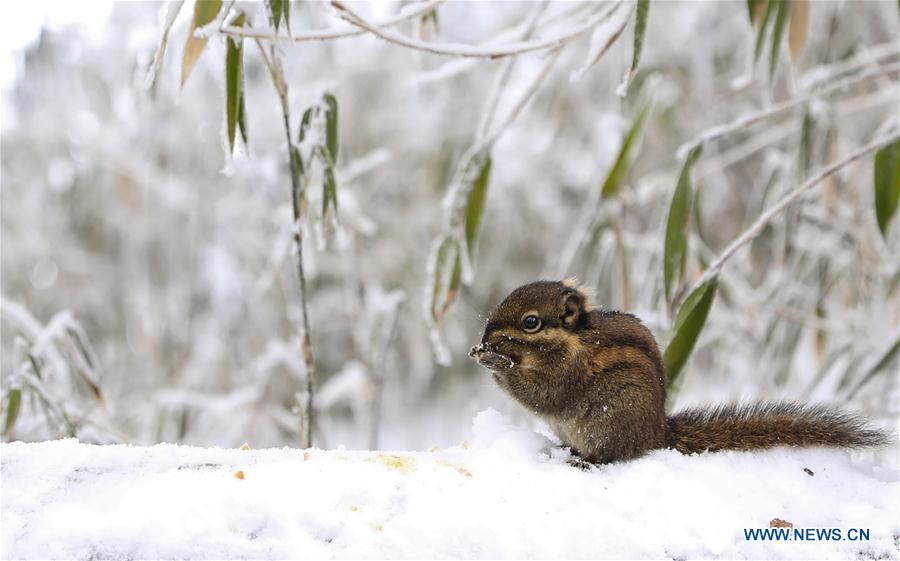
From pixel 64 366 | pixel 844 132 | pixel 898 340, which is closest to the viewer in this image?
pixel 898 340

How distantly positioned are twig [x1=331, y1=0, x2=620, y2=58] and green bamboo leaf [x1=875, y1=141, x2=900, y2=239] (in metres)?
0.86

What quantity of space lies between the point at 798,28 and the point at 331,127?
4.28 ft

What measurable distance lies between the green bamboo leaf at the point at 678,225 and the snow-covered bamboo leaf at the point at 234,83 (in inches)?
42.4

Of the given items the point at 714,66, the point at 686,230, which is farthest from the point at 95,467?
the point at 714,66

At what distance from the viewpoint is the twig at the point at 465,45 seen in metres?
1.75

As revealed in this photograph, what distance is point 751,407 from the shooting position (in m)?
1.76

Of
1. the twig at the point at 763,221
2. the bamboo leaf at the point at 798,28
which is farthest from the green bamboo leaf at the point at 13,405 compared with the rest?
the bamboo leaf at the point at 798,28

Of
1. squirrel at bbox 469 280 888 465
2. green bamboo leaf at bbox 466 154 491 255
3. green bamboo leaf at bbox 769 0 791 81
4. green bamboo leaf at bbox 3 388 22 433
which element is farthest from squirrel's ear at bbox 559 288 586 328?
green bamboo leaf at bbox 3 388 22 433

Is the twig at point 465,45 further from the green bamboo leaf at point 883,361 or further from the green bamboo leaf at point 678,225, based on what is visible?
the green bamboo leaf at point 883,361

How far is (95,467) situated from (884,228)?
1975mm

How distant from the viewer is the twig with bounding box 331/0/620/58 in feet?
5.76

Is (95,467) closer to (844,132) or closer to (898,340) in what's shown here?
(898,340)

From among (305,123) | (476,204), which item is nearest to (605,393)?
(476,204)

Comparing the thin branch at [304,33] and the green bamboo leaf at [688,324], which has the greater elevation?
the thin branch at [304,33]
